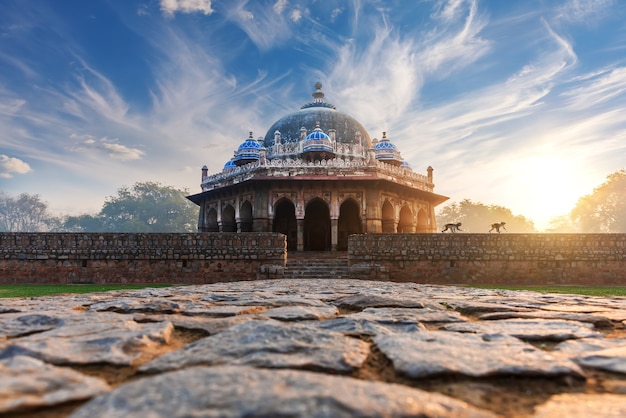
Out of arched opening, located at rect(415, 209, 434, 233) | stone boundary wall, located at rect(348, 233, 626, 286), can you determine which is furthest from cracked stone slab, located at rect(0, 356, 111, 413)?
arched opening, located at rect(415, 209, 434, 233)

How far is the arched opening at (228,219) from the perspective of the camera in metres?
20.0

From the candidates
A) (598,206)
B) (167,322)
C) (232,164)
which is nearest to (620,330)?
(167,322)

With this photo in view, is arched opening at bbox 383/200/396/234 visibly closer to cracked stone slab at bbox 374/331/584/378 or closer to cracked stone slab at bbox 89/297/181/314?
cracked stone slab at bbox 89/297/181/314

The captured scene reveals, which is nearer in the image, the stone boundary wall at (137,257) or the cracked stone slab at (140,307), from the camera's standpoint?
the cracked stone slab at (140,307)

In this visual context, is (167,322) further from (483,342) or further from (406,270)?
(406,270)

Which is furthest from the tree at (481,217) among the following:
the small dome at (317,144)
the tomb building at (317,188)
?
the small dome at (317,144)

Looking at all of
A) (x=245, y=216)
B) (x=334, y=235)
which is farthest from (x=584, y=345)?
(x=245, y=216)

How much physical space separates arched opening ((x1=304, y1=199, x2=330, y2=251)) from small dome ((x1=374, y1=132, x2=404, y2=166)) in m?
4.26

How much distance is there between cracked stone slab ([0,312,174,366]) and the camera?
1.51 metres

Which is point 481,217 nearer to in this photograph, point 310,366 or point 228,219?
point 228,219

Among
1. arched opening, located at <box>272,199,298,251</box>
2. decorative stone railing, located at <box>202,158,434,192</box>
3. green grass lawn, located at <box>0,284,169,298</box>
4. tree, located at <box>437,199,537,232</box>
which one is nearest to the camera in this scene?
green grass lawn, located at <box>0,284,169,298</box>

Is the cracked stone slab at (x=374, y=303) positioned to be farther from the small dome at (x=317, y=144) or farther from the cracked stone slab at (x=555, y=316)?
the small dome at (x=317, y=144)

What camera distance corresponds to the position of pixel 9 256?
11.4 metres

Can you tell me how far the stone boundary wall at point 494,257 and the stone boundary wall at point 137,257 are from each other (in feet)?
9.13
